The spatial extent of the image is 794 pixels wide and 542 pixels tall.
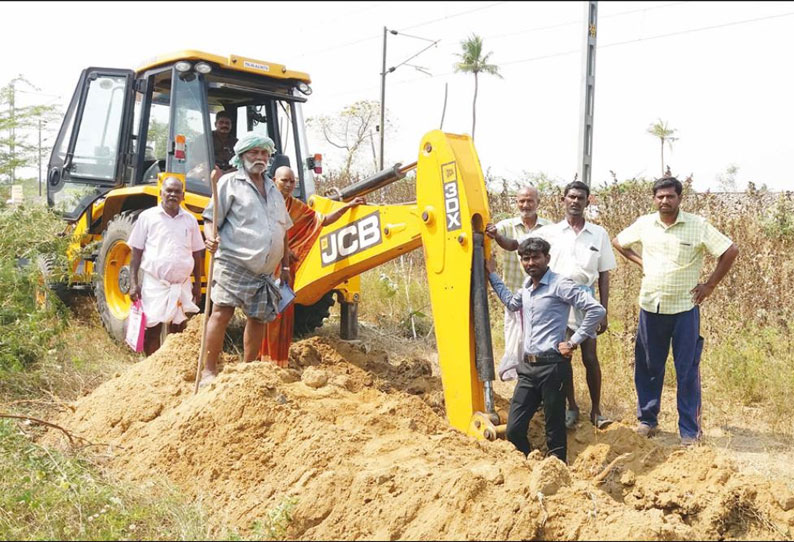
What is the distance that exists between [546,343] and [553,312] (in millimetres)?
188

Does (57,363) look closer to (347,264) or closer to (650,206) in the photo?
(347,264)

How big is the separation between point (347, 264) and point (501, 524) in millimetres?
2777

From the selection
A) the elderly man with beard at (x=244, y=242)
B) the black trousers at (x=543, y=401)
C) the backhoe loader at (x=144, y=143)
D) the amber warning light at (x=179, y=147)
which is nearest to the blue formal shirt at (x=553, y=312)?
the black trousers at (x=543, y=401)

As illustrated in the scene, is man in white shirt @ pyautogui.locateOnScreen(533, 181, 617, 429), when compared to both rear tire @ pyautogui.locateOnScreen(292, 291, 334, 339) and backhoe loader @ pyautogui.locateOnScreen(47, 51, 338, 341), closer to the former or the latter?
backhoe loader @ pyautogui.locateOnScreen(47, 51, 338, 341)

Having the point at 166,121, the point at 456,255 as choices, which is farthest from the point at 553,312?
the point at 166,121

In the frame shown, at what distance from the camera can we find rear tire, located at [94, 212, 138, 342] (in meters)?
7.35

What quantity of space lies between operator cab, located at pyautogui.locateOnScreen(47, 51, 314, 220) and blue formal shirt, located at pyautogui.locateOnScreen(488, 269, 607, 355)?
3637 mm

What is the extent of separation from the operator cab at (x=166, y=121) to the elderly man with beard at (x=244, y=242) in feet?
6.46

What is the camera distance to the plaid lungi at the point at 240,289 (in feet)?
16.8

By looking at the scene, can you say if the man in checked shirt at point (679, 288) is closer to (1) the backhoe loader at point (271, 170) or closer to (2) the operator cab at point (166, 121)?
(1) the backhoe loader at point (271, 170)

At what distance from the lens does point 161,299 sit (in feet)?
21.5

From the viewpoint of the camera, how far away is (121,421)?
16.6 ft

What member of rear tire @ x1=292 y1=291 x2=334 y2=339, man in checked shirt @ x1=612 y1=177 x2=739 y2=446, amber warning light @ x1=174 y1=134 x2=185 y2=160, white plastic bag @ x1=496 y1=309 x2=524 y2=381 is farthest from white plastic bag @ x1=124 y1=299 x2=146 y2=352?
man in checked shirt @ x1=612 y1=177 x2=739 y2=446

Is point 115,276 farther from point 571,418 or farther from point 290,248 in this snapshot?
point 571,418
